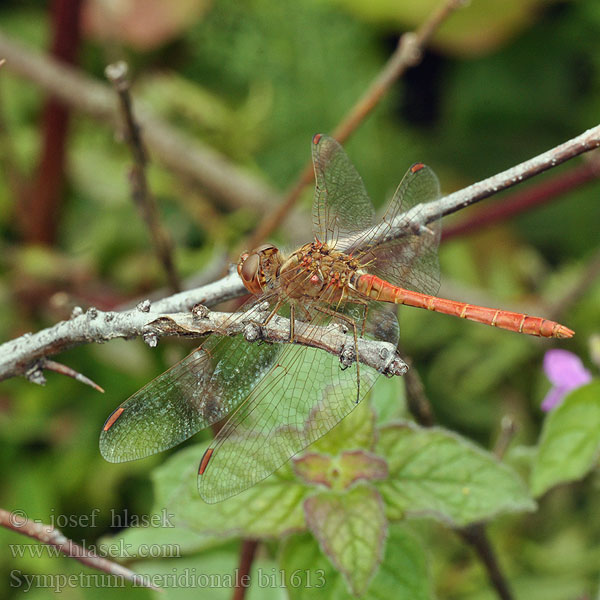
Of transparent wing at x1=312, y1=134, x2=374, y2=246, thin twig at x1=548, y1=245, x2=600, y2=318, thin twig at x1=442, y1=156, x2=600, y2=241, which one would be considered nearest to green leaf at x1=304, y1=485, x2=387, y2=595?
transparent wing at x1=312, y1=134, x2=374, y2=246

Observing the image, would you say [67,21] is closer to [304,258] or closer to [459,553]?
[304,258]

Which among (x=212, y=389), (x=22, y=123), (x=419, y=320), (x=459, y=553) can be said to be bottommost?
(x=459, y=553)

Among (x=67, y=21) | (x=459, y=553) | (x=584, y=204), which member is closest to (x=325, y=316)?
(x=459, y=553)

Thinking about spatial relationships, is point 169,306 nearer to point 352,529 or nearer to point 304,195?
point 352,529

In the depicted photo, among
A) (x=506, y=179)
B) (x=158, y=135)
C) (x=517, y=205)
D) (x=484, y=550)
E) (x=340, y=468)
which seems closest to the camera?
(x=506, y=179)

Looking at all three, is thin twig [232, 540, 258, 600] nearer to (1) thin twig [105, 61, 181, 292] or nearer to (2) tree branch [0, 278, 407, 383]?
(2) tree branch [0, 278, 407, 383]

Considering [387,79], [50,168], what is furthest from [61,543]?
[50,168]

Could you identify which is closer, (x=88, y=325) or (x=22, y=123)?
(x=88, y=325)
